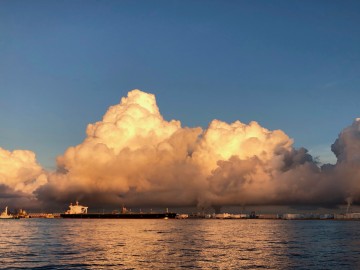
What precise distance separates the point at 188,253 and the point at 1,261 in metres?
39.3

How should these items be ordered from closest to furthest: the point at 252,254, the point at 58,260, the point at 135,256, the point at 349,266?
the point at 349,266 < the point at 58,260 < the point at 135,256 < the point at 252,254

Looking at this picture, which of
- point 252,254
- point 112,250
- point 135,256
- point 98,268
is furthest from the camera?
point 112,250

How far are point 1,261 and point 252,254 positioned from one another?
5241 cm

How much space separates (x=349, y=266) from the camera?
272 ft

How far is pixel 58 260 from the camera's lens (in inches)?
3497

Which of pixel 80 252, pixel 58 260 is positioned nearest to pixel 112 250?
pixel 80 252

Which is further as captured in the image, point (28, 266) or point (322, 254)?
point (322, 254)

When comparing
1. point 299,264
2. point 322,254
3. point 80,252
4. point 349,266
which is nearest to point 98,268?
point 80,252

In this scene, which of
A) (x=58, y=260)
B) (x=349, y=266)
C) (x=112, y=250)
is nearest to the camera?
(x=349, y=266)

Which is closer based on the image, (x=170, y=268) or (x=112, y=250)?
(x=170, y=268)

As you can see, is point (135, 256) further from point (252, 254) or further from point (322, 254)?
point (322, 254)

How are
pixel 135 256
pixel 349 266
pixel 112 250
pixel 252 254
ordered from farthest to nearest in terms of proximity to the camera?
pixel 112 250 < pixel 252 254 < pixel 135 256 < pixel 349 266

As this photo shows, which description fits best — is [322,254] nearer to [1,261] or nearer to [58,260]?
[58,260]

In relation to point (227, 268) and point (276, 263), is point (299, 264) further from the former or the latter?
point (227, 268)
